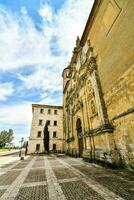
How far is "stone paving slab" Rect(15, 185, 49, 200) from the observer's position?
11.9 feet

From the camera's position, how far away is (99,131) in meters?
9.60

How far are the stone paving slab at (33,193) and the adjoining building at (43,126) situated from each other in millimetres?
26023

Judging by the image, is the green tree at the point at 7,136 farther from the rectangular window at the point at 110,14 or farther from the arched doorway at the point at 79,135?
the rectangular window at the point at 110,14

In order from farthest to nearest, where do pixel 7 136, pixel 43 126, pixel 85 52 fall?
pixel 7 136, pixel 43 126, pixel 85 52

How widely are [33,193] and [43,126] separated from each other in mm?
27620

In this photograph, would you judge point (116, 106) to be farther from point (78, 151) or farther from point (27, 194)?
point (78, 151)

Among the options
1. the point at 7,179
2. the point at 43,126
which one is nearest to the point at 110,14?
the point at 7,179

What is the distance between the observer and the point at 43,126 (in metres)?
30.9

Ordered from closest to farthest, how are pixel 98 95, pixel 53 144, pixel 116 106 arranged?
pixel 116 106, pixel 98 95, pixel 53 144

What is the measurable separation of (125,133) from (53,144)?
2571 centimetres

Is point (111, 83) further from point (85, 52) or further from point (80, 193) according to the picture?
point (85, 52)

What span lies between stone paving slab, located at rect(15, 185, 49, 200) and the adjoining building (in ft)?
85.4

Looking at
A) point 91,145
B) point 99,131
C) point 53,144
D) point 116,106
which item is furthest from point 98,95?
point 53,144

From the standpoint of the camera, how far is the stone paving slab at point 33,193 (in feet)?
11.9
